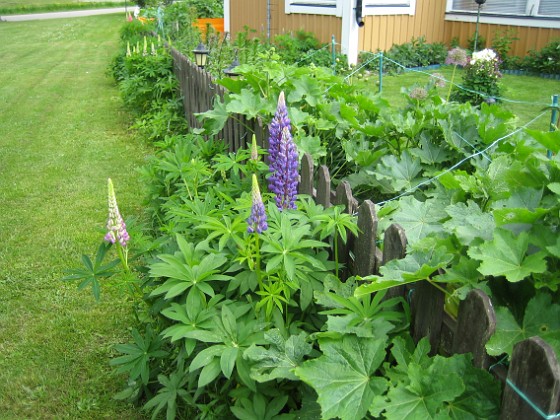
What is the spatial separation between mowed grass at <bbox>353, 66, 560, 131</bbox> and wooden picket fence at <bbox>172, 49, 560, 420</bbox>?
546 cm

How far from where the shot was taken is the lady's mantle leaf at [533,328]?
1.55 metres

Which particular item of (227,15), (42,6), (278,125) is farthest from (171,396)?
(42,6)

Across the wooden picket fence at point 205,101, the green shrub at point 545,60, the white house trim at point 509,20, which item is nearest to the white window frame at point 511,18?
the white house trim at point 509,20

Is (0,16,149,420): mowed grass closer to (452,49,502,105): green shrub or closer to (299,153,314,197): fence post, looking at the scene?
(299,153,314,197): fence post

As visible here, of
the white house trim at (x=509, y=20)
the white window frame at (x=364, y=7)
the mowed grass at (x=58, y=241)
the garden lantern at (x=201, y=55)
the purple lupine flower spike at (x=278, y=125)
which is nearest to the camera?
the purple lupine flower spike at (x=278, y=125)

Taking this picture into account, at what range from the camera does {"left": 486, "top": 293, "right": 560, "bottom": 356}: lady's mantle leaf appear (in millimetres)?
1550

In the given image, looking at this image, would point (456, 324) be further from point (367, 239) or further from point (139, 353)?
point (139, 353)

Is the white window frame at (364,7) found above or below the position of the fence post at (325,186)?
above

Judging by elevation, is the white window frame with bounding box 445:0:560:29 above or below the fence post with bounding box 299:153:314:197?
above

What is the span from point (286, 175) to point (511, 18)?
10876 mm

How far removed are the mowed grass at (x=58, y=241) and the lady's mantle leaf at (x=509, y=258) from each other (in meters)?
1.98

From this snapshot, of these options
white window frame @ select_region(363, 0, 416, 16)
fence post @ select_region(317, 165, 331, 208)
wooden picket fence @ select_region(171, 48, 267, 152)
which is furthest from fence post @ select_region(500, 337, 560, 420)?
white window frame @ select_region(363, 0, 416, 16)

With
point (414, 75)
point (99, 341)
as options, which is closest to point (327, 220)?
point (99, 341)

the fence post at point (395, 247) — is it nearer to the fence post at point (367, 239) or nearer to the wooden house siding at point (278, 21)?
the fence post at point (367, 239)
